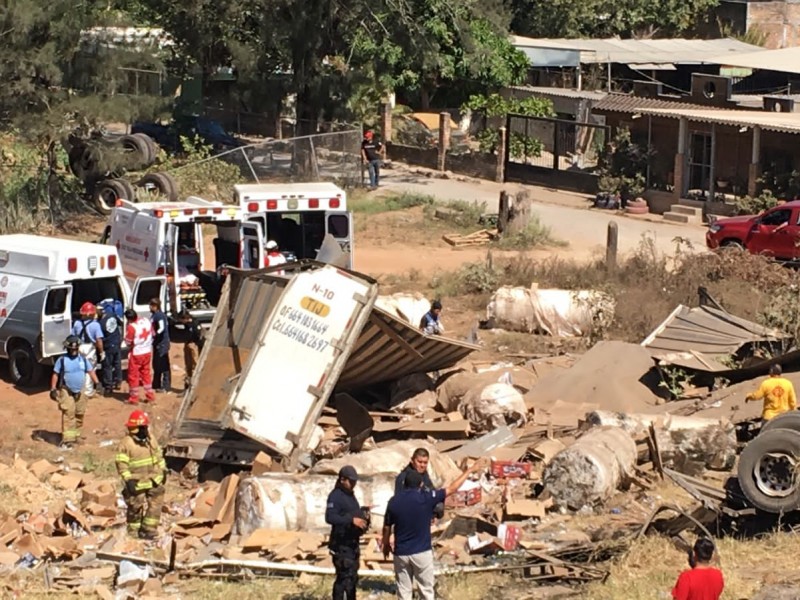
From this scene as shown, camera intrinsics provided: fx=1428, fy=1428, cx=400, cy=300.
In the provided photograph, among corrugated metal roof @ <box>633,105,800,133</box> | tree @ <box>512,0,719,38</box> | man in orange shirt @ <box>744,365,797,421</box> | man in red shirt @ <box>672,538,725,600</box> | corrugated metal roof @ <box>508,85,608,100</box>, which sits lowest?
man in orange shirt @ <box>744,365,797,421</box>

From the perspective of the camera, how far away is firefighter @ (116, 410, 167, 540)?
43.3 feet

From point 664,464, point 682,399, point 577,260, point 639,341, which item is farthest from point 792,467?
point 577,260

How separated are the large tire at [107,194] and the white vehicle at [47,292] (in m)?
11.3

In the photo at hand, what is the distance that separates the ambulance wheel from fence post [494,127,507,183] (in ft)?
70.3


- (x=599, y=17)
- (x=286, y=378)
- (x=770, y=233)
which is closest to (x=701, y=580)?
(x=286, y=378)

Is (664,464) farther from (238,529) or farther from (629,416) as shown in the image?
(238,529)

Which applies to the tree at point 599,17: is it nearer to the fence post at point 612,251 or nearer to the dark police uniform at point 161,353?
the fence post at point 612,251

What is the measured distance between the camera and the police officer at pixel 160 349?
725 inches

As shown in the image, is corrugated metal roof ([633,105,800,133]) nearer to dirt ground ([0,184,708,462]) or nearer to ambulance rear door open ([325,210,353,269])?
dirt ground ([0,184,708,462])

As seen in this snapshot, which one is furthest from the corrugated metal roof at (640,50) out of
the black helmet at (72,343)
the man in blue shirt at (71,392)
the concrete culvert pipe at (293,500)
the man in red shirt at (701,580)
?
the man in red shirt at (701,580)

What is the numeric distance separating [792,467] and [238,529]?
4.96 meters

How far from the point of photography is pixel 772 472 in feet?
41.5

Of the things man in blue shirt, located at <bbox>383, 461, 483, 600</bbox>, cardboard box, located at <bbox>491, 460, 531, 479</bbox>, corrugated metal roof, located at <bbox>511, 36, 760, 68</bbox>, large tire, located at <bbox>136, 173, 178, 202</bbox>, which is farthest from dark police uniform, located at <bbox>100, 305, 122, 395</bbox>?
corrugated metal roof, located at <bbox>511, 36, 760, 68</bbox>

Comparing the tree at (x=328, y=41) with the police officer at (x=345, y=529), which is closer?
the police officer at (x=345, y=529)
